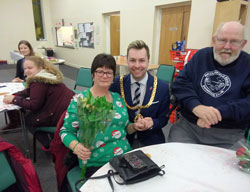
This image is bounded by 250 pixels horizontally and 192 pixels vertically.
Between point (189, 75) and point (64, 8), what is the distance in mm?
9203

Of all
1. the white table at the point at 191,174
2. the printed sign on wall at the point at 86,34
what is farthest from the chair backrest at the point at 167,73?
the printed sign on wall at the point at 86,34

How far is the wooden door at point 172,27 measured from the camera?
14.7 ft

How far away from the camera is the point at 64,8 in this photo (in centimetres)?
901

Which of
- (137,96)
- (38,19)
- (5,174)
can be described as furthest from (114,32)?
(5,174)

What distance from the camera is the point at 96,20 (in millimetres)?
7148

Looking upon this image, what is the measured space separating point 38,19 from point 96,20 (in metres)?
5.37

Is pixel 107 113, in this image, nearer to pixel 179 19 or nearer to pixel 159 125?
pixel 159 125

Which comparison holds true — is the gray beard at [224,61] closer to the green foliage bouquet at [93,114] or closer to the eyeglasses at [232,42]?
the eyeglasses at [232,42]

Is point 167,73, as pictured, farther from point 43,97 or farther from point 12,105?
point 12,105

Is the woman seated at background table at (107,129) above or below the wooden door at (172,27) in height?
below

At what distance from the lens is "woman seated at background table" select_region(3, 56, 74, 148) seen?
1.93 m

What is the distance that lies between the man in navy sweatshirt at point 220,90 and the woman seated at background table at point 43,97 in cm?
127

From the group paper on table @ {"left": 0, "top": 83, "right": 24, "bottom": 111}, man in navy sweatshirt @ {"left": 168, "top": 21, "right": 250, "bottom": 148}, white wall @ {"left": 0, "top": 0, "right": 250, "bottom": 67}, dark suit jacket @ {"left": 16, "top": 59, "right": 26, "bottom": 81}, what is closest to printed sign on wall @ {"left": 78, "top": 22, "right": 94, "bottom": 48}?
white wall @ {"left": 0, "top": 0, "right": 250, "bottom": 67}

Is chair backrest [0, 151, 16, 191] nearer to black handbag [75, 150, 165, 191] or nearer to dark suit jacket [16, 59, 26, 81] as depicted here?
black handbag [75, 150, 165, 191]
